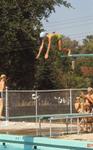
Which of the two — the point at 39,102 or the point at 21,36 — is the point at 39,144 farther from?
the point at 21,36

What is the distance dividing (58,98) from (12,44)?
1810 cm

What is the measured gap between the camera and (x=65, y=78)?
65188 mm

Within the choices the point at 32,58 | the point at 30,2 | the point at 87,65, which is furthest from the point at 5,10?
the point at 87,65

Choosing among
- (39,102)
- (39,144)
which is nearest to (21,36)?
(39,102)

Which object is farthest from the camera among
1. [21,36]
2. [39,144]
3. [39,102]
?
[21,36]

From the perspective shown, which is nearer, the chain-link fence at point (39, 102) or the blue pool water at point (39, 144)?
the blue pool water at point (39, 144)

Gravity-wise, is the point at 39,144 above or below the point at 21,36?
below

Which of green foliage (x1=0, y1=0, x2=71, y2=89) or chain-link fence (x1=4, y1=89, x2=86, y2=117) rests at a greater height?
green foliage (x1=0, y1=0, x2=71, y2=89)

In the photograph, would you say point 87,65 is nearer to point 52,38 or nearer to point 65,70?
point 65,70

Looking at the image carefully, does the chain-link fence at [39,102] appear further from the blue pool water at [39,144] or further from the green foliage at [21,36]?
the green foliage at [21,36]

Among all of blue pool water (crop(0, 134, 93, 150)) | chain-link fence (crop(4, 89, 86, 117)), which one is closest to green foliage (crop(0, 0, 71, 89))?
chain-link fence (crop(4, 89, 86, 117))

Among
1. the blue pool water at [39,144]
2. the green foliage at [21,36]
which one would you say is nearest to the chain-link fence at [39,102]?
the blue pool water at [39,144]

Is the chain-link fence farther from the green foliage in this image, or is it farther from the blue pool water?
the green foliage

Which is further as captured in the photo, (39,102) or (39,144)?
(39,102)
